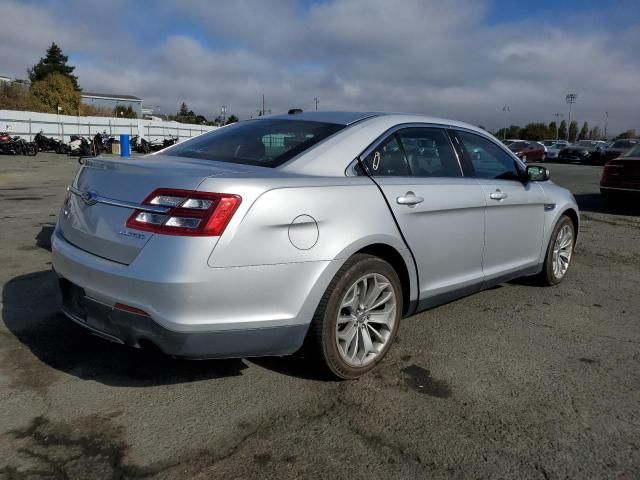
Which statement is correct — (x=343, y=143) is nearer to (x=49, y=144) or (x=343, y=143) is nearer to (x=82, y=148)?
(x=82, y=148)

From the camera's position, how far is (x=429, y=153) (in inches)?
154

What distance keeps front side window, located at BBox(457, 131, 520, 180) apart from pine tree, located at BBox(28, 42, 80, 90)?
9087 cm

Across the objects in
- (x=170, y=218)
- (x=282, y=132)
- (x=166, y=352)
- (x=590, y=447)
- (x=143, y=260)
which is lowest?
(x=590, y=447)

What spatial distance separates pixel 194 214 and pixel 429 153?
6.42 feet

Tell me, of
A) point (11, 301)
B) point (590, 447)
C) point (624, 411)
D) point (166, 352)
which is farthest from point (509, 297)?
point (11, 301)

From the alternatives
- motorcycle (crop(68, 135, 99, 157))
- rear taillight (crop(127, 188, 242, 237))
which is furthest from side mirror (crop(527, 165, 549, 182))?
motorcycle (crop(68, 135, 99, 157))

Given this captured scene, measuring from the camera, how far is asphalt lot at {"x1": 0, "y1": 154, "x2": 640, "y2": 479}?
2.43 meters

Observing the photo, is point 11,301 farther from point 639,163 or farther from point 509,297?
point 639,163

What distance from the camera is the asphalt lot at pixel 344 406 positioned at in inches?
95.7

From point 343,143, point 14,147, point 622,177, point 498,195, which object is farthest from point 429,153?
point 14,147

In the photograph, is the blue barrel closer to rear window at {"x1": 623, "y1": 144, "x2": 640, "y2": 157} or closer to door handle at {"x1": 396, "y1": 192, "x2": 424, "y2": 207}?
door handle at {"x1": 396, "y1": 192, "x2": 424, "y2": 207}

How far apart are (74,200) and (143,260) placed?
3.15ft

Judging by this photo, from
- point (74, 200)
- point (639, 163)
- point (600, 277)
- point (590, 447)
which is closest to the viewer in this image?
point (590, 447)

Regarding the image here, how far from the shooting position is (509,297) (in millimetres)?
5031
